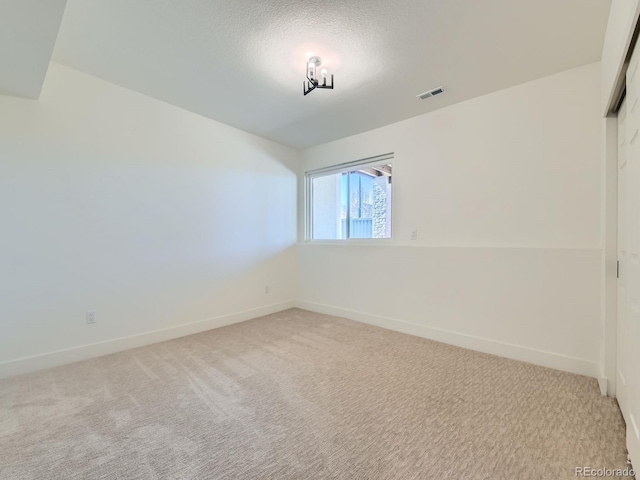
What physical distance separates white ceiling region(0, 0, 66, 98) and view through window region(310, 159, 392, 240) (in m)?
3.10

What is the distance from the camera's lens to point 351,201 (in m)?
4.05

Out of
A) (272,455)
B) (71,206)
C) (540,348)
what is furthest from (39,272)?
(540,348)

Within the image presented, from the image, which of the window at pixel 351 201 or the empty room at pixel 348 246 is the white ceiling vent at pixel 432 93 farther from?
the window at pixel 351 201

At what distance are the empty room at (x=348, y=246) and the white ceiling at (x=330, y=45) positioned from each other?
2 centimetres

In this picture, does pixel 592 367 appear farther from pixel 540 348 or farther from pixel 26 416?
pixel 26 416

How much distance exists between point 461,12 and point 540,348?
8.88ft

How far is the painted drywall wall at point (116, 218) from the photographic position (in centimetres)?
225

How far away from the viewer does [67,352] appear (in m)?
2.44

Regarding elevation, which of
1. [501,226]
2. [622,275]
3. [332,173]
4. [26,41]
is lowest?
[622,275]

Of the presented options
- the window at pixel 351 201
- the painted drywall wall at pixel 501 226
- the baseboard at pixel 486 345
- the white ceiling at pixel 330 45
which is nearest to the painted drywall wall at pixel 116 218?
the white ceiling at pixel 330 45

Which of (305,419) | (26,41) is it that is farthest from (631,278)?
(26,41)

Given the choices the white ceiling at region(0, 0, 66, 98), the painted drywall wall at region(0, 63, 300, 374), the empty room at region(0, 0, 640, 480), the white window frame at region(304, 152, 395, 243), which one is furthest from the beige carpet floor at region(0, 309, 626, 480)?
the white ceiling at region(0, 0, 66, 98)

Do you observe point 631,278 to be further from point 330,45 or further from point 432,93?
point 330,45

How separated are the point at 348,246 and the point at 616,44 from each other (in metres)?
2.89
